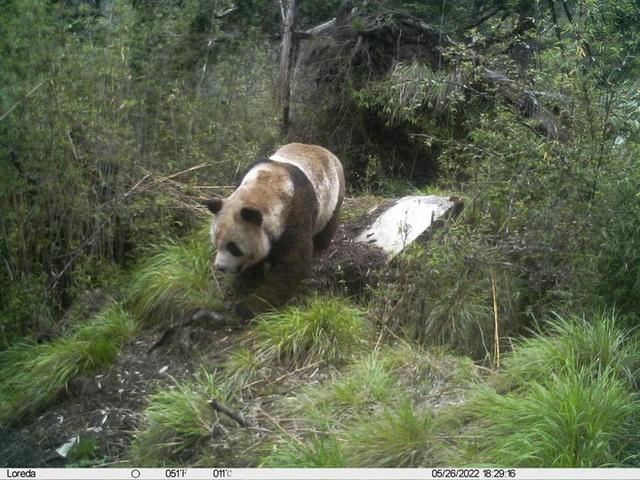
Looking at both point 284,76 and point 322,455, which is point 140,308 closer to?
point 322,455

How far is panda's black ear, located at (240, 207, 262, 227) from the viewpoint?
714 cm

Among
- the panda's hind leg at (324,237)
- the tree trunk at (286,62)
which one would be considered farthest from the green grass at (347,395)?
the tree trunk at (286,62)

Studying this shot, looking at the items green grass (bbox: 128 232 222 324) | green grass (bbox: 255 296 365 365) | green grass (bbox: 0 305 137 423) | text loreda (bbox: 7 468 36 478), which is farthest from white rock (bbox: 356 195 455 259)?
text loreda (bbox: 7 468 36 478)

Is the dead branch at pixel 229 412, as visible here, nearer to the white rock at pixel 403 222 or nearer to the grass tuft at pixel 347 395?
the grass tuft at pixel 347 395

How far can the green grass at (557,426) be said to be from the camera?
460 cm

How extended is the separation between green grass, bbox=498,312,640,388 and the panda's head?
237 centimetres

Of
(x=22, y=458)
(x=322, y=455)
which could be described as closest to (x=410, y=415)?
(x=322, y=455)

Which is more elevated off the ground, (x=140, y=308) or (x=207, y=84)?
(x=207, y=84)

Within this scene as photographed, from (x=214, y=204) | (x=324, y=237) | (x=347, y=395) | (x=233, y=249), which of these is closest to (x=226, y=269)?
(x=233, y=249)

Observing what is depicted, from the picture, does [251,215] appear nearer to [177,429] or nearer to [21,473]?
[177,429]

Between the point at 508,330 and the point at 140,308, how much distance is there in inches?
133

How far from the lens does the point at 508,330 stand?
693cm

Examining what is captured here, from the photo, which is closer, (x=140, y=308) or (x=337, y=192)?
(x=140, y=308)

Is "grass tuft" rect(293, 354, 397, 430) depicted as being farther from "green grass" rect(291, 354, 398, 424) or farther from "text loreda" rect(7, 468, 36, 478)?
"text loreda" rect(7, 468, 36, 478)
